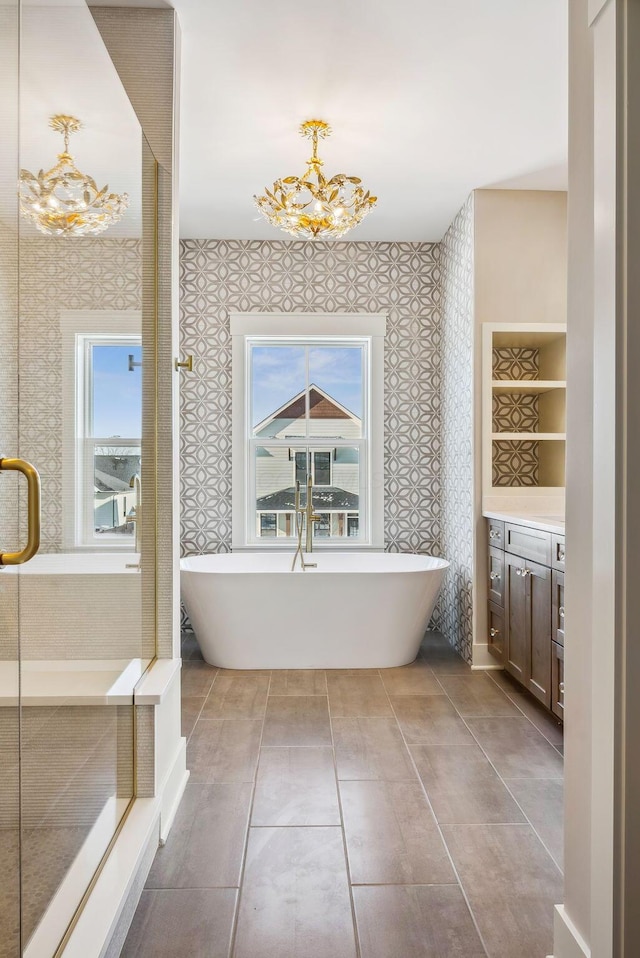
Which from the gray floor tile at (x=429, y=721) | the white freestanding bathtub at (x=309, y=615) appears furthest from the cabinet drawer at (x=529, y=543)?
the gray floor tile at (x=429, y=721)

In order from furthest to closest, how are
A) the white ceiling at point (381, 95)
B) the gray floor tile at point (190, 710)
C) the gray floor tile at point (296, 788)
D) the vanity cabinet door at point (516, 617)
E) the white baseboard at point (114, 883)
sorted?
the vanity cabinet door at point (516, 617) → the gray floor tile at point (190, 710) → the white ceiling at point (381, 95) → the gray floor tile at point (296, 788) → the white baseboard at point (114, 883)

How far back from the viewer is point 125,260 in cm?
186

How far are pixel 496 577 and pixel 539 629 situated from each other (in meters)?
0.63

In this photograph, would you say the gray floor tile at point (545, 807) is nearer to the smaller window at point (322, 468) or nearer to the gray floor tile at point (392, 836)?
the gray floor tile at point (392, 836)

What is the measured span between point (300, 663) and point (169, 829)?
1706mm

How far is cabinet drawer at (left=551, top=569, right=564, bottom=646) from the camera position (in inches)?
109

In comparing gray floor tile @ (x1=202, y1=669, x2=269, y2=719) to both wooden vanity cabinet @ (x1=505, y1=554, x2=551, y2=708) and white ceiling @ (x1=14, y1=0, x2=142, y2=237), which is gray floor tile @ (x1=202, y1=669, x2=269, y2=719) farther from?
white ceiling @ (x1=14, y1=0, x2=142, y2=237)

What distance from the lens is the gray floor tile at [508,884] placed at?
5.11 feet

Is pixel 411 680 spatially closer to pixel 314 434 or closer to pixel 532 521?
pixel 532 521

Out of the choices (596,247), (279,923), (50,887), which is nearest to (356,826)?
(279,923)

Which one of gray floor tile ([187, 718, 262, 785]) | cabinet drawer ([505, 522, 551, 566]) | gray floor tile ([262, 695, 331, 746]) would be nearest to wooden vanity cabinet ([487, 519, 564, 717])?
cabinet drawer ([505, 522, 551, 566])

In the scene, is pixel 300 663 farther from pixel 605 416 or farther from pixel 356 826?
pixel 605 416

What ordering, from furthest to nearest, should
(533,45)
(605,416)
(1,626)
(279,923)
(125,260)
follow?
(533,45) → (125,260) → (279,923) → (605,416) → (1,626)

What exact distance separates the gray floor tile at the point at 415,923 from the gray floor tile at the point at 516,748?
2.66ft
